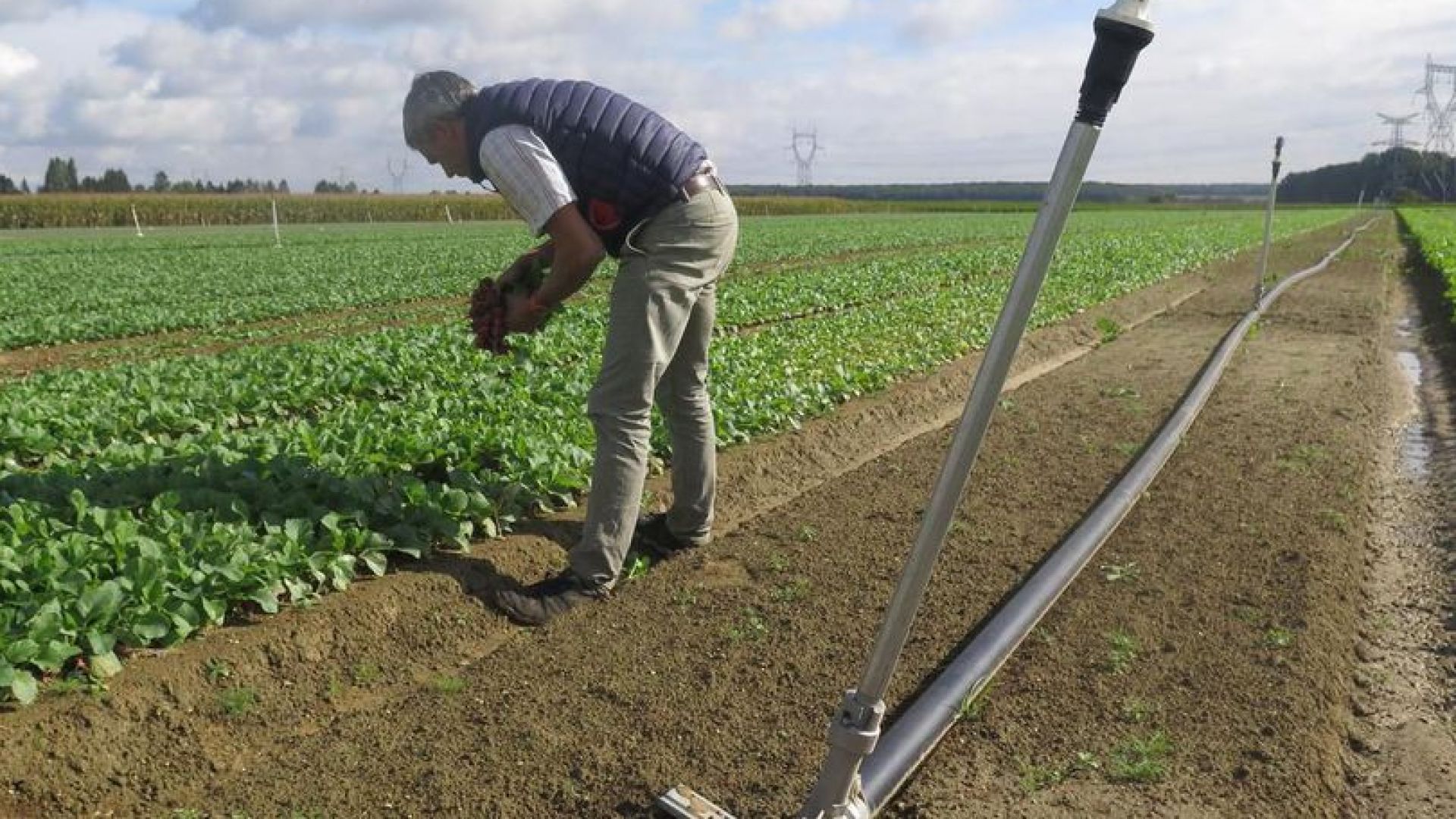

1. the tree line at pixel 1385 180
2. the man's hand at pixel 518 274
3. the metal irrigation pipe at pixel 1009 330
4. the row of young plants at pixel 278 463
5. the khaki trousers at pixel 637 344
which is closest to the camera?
the metal irrigation pipe at pixel 1009 330

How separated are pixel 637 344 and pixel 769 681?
1317 mm

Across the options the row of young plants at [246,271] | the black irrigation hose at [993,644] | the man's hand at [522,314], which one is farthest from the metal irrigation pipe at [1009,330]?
the row of young plants at [246,271]

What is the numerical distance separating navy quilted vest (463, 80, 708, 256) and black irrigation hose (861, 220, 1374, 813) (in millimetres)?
1983

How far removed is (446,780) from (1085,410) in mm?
6308

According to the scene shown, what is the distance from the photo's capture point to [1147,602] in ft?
14.4

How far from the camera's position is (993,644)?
372 cm

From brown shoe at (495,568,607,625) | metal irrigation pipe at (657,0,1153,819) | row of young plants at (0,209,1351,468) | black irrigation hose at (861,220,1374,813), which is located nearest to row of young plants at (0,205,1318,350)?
row of young plants at (0,209,1351,468)

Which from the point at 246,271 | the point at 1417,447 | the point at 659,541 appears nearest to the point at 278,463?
the point at 659,541

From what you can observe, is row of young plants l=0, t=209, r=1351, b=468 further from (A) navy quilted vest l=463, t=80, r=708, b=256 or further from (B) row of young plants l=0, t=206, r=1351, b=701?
(A) navy quilted vest l=463, t=80, r=708, b=256

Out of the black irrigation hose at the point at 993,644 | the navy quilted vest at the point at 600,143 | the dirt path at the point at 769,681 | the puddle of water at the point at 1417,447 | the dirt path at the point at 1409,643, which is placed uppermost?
the navy quilted vest at the point at 600,143

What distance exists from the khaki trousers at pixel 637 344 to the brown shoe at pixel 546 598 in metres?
0.05

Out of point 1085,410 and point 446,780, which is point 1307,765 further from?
point 1085,410

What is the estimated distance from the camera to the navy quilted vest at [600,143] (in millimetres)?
3924

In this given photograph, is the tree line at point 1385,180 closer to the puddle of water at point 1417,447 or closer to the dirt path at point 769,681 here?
the puddle of water at point 1417,447
